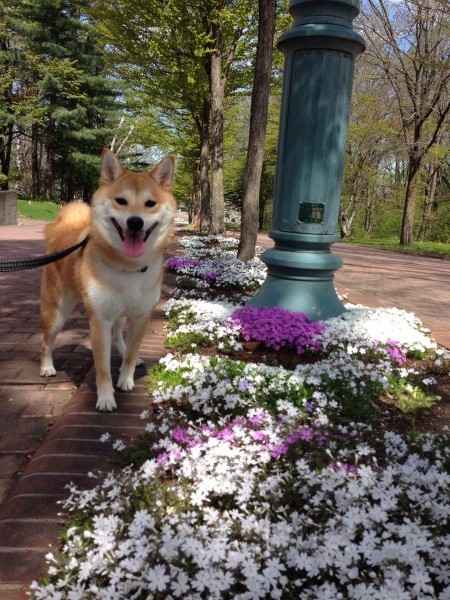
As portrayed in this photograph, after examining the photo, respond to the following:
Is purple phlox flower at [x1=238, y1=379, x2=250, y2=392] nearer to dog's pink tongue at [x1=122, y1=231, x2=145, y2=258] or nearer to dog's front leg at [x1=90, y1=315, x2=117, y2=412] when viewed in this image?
dog's front leg at [x1=90, y1=315, x2=117, y2=412]

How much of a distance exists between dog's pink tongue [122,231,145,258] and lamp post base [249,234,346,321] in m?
2.37

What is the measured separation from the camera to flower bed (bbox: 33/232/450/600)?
1.72 metres

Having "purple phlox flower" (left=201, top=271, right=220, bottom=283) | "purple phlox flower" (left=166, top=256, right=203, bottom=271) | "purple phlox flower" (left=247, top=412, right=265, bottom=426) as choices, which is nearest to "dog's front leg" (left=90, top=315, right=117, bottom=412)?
"purple phlox flower" (left=247, top=412, right=265, bottom=426)

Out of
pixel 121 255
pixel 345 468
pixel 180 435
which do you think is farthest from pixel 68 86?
pixel 345 468

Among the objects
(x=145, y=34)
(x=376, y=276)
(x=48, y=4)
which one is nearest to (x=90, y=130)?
(x=48, y=4)

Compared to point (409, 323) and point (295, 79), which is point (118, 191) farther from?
point (409, 323)

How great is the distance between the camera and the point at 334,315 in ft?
17.3

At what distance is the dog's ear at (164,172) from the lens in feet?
11.0

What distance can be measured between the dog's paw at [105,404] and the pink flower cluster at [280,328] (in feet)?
5.53

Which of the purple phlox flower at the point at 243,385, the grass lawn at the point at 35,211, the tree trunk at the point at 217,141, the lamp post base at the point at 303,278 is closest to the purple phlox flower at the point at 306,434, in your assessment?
the purple phlox flower at the point at 243,385

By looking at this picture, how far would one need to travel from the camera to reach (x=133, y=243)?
3.08m

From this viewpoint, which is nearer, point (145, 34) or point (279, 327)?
point (279, 327)

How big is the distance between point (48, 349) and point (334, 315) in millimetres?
3048

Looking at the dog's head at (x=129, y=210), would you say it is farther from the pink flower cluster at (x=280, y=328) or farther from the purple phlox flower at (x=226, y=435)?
the pink flower cluster at (x=280, y=328)
